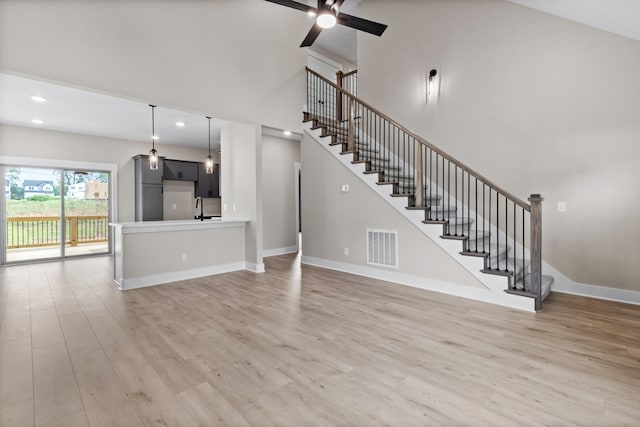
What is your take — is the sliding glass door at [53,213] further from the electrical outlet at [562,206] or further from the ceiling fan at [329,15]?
the electrical outlet at [562,206]

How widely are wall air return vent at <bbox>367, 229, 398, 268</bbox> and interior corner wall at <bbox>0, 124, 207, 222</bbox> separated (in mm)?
5671

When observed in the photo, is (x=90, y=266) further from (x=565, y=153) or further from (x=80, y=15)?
(x=565, y=153)

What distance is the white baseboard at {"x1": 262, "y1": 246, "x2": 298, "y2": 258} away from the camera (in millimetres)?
6891

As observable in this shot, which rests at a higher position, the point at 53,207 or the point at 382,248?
the point at 53,207

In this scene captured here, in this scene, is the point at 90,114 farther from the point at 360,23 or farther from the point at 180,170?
the point at 360,23

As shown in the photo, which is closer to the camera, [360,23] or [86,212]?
[360,23]

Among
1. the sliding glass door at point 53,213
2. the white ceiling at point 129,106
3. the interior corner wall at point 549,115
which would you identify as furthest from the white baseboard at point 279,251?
the interior corner wall at point 549,115

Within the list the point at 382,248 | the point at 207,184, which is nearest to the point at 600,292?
the point at 382,248

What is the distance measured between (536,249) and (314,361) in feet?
9.00

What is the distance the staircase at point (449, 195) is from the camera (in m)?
3.51

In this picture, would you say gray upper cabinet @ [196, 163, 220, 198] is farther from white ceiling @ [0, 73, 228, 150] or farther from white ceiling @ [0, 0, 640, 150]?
white ceiling @ [0, 73, 228, 150]

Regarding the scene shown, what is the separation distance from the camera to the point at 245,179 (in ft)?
17.6

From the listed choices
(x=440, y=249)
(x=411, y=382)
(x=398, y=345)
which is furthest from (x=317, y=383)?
(x=440, y=249)

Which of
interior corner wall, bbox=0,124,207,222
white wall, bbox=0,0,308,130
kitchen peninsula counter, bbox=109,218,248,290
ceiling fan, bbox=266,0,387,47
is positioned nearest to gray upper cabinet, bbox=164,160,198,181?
interior corner wall, bbox=0,124,207,222
